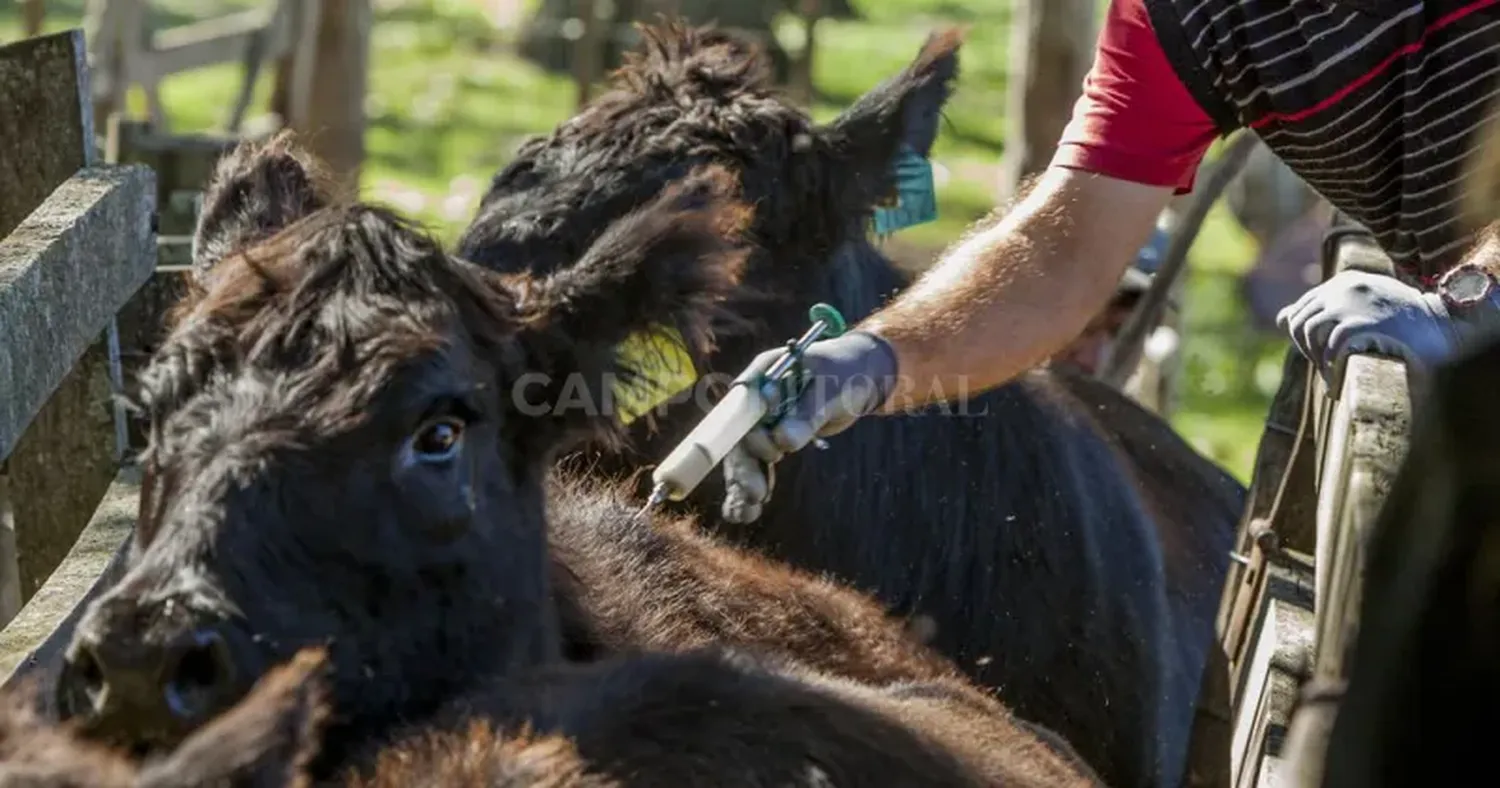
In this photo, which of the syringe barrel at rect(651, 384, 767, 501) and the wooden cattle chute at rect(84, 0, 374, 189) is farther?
the wooden cattle chute at rect(84, 0, 374, 189)

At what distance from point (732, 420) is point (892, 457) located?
1586mm

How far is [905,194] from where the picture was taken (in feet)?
16.1

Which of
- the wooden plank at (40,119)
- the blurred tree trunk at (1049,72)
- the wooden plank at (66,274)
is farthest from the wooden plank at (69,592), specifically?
the blurred tree trunk at (1049,72)

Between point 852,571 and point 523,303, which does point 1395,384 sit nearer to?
point 523,303

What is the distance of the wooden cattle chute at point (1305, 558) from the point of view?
205cm

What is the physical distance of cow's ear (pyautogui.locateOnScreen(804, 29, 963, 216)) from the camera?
4793 mm

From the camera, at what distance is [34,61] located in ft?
13.6

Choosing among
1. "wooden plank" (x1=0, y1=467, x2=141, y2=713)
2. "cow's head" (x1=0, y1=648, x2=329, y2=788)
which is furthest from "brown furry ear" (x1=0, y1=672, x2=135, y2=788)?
"wooden plank" (x1=0, y1=467, x2=141, y2=713)

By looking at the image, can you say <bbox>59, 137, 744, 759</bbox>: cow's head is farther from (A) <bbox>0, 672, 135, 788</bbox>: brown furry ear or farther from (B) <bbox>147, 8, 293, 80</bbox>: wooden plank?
(B) <bbox>147, 8, 293, 80</bbox>: wooden plank

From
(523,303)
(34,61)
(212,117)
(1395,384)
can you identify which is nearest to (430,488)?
(523,303)

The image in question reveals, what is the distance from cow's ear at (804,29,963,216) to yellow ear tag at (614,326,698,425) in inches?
54.5

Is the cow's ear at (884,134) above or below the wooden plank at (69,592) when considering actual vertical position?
above

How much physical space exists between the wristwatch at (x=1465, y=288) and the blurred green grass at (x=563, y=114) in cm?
808

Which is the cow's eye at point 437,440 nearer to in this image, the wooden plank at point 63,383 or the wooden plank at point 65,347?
the wooden plank at point 65,347
